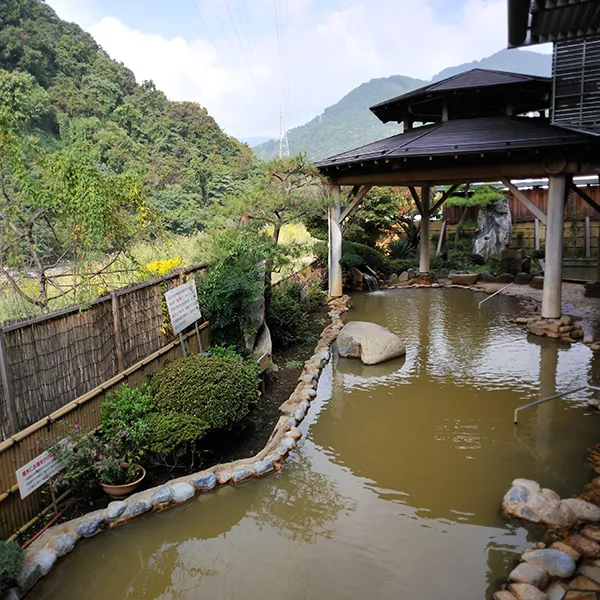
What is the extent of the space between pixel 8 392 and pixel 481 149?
7837mm

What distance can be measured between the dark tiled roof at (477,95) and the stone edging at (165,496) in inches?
315

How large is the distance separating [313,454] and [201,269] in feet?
10.2

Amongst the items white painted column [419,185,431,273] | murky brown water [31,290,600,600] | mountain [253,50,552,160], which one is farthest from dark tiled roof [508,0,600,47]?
mountain [253,50,552,160]

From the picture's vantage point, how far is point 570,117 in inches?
316

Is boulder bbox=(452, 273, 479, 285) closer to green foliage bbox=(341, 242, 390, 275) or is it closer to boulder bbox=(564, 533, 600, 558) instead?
green foliage bbox=(341, 242, 390, 275)

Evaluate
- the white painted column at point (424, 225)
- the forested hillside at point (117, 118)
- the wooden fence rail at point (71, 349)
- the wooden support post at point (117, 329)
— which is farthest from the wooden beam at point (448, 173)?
the forested hillside at point (117, 118)

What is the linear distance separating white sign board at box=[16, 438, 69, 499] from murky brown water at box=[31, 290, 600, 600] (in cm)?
57

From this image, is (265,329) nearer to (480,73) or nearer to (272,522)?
(272,522)

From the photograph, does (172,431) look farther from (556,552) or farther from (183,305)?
(556,552)

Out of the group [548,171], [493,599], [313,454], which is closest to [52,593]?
[313,454]

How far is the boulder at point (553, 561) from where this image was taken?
9.50 ft

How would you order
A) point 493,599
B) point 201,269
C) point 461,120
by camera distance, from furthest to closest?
point 461,120 → point 201,269 → point 493,599

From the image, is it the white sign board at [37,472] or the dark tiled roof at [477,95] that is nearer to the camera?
the white sign board at [37,472]

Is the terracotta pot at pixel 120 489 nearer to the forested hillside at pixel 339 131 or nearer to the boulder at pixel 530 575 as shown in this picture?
the boulder at pixel 530 575
